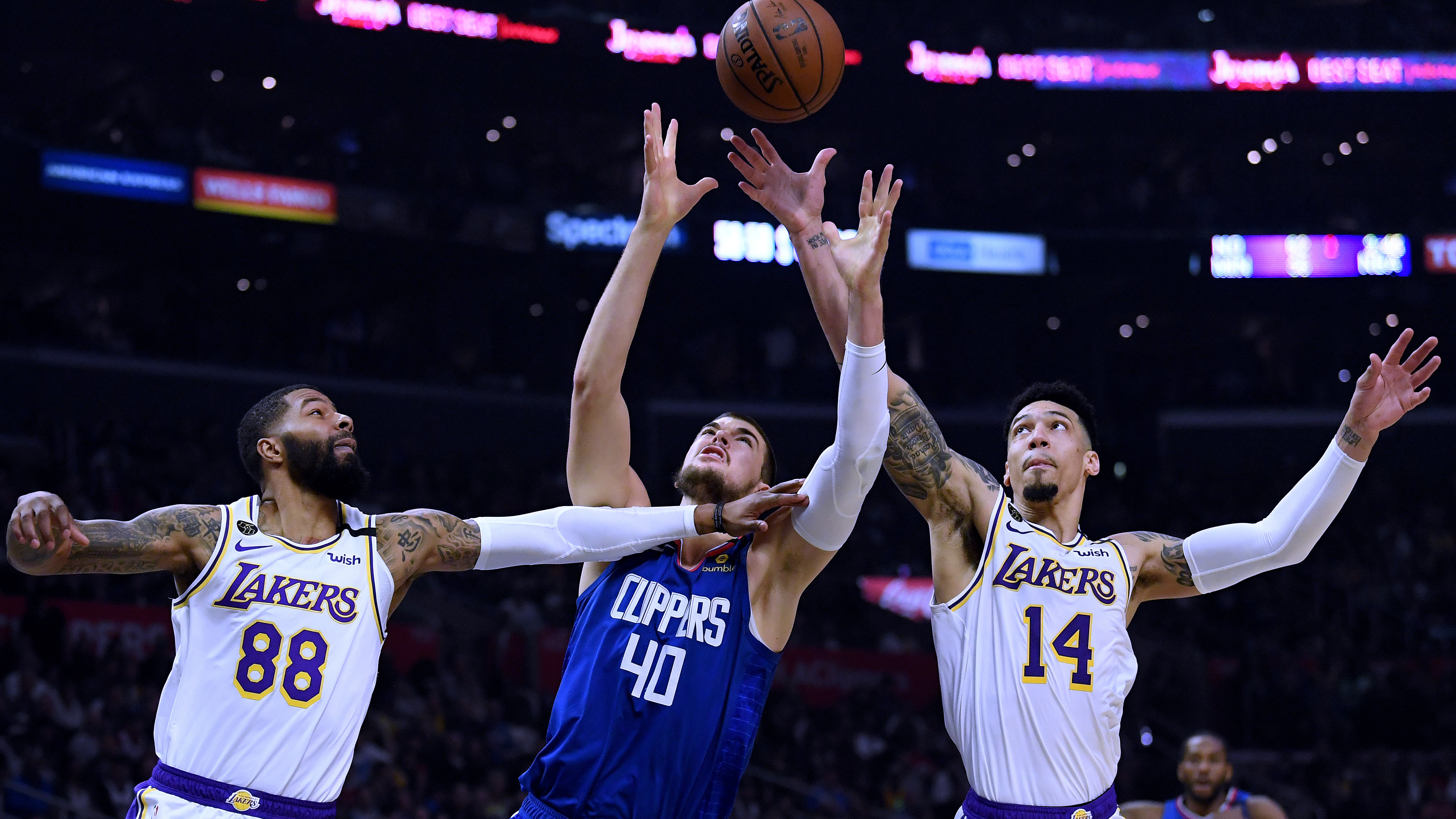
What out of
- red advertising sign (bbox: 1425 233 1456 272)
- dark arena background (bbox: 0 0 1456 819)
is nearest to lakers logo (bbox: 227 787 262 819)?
dark arena background (bbox: 0 0 1456 819)

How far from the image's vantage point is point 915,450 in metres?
4.87

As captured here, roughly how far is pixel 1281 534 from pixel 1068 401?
0.93 metres

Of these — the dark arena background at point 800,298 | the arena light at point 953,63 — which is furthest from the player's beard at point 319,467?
the arena light at point 953,63

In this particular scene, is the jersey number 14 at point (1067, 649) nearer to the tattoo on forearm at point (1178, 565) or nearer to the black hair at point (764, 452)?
the tattoo on forearm at point (1178, 565)

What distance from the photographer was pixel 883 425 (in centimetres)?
434

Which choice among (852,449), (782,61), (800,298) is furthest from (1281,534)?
(800,298)

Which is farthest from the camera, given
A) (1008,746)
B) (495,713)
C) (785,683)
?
(785,683)

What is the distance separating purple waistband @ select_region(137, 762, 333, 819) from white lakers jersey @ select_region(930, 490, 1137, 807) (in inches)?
86.5

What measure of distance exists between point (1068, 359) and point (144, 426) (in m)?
17.0

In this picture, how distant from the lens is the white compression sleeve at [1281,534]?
16.5 feet

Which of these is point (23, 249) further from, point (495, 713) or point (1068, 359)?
point (1068, 359)

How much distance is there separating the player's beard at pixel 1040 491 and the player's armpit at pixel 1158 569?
0.31m

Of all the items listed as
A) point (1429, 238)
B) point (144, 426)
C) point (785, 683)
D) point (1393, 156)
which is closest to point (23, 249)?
point (144, 426)

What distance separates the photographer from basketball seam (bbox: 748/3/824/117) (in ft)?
18.5
